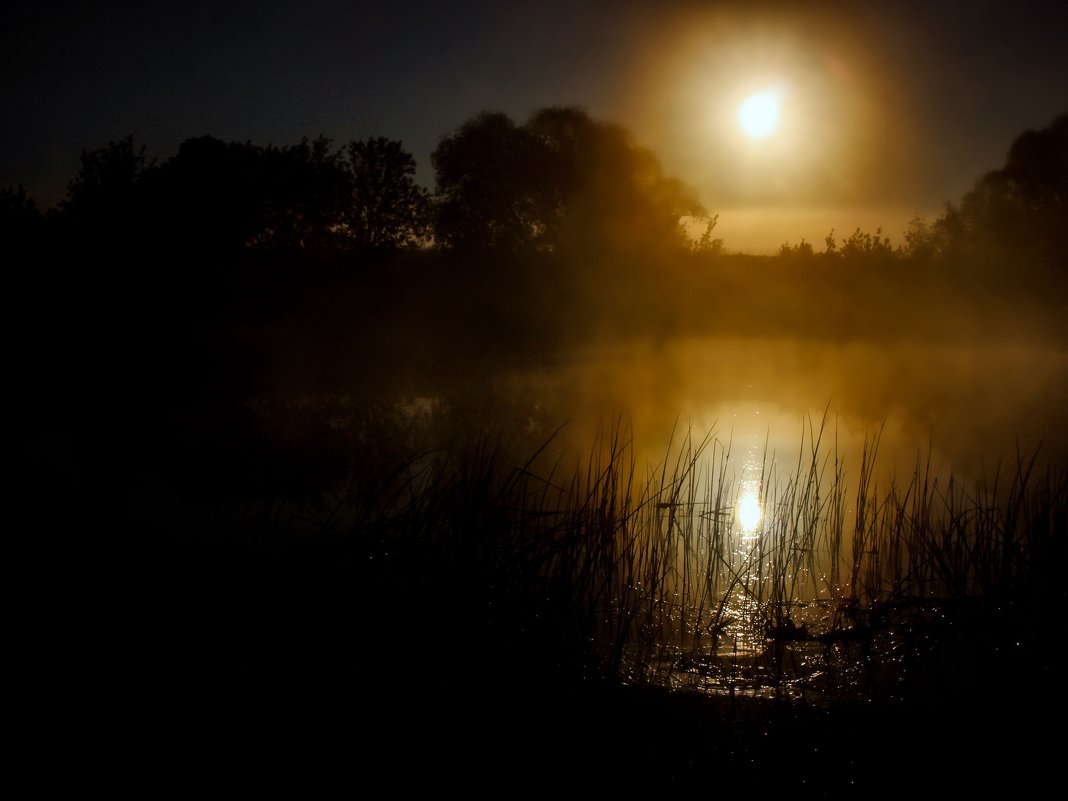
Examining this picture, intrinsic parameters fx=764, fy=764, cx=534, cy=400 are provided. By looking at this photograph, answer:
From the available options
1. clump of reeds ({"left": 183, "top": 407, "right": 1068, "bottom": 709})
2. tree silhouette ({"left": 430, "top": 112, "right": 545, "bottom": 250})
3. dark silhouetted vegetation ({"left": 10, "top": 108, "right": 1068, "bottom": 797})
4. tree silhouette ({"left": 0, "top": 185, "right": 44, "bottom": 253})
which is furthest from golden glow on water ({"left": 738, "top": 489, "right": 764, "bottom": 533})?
tree silhouette ({"left": 430, "top": 112, "right": 545, "bottom": 250})

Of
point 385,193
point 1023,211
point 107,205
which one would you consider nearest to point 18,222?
point 107,205

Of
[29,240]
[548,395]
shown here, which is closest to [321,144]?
[29,240]

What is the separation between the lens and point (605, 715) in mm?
2719

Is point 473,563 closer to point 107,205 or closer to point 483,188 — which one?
point 107,205

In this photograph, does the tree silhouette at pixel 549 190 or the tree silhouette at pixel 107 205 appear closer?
the tree silhouette at pixel 107 205

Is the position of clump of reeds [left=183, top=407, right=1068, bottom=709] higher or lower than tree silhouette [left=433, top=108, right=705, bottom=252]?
lower

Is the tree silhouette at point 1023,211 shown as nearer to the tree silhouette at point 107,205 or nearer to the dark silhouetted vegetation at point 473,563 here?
the dark silhouetted vegetation at point 473,563

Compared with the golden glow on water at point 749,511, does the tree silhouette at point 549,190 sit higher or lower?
higher

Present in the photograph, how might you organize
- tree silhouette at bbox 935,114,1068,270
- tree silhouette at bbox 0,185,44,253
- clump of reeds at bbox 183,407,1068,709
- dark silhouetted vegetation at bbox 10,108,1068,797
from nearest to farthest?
dark silhouetted vegetation at bbox 10,108,1068,797, clump of reeds at bbox 183,407,1068,709, tree silhouette at bbox 0,185,44,253, tree silhouette at bbox 935,114,1068,270

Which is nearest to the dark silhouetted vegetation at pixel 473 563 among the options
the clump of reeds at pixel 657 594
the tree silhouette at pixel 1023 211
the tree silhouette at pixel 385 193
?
the clump of reeds at pixel 657 594

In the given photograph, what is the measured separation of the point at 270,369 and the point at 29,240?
7740 millimetres

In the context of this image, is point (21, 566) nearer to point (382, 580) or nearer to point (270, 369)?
point (382, 580)

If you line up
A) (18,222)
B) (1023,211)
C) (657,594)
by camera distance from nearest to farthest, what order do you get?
(657,594), (18,222), (1023,211)

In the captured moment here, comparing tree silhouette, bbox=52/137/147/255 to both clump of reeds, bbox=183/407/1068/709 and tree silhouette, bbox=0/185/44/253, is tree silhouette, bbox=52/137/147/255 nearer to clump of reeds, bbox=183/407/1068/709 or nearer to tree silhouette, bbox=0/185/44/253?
tree silhouette, bbox=0/185/44/253
